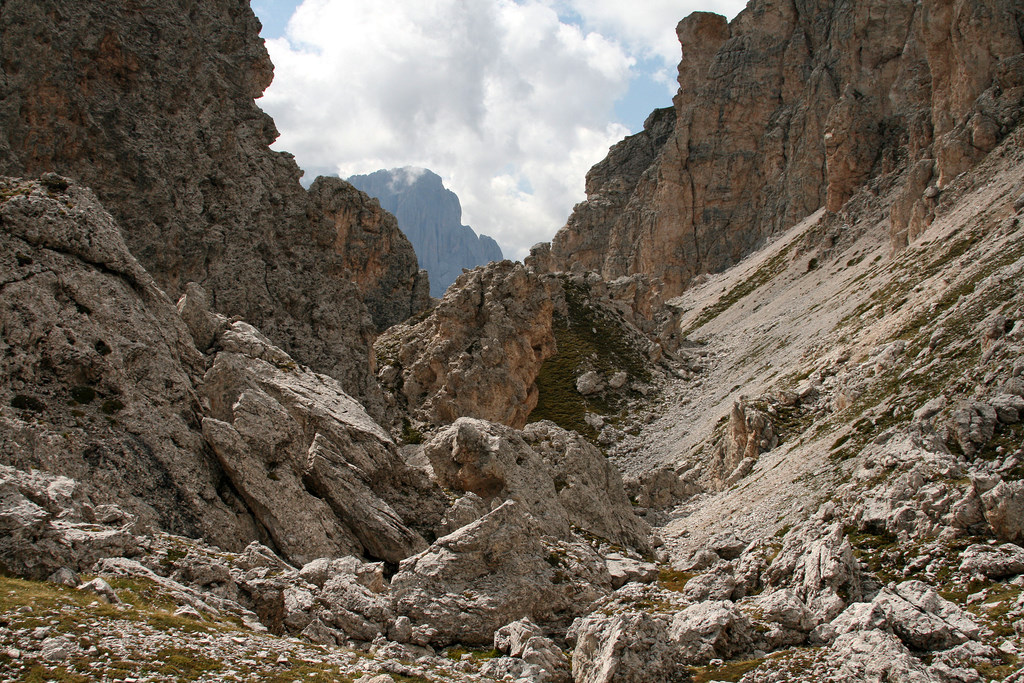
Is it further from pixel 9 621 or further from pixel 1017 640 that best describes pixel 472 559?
pixel 1017 640

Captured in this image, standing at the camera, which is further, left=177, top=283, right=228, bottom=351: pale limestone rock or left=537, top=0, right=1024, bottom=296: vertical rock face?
→ left=537, top=0, right=1024, bottom=296: vertical rock face

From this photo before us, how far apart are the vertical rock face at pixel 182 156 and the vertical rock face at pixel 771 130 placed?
242ft

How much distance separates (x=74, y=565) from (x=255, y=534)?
7.95 metres

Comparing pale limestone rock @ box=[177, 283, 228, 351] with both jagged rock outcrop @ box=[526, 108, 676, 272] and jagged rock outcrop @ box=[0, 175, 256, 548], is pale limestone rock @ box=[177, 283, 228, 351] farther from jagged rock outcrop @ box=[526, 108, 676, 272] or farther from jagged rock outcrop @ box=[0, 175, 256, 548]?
jagged rock outcrop @ box=[526, 108, 676, 272]

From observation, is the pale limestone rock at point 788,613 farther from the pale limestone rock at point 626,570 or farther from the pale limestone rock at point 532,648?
the pale limestone rock at point 626,570

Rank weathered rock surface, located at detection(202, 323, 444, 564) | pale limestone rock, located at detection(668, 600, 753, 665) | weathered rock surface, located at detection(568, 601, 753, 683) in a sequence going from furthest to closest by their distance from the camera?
weathered rock surface, located at detection(202, 323, 444, 564)
pale limestone rock, located at detection(668, 600, 753, 665)
weathered rock surface, located at detection(568, 601, 753, 683)

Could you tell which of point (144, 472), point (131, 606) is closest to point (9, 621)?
point (131, 606)

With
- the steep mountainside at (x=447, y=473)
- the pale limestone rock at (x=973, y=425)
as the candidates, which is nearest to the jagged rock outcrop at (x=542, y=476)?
the steep mountainside at (x=447, y=473)

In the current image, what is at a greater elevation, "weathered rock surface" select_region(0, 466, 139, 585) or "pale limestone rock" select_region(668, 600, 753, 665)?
"weathered rock surface" select_region(0, 466, 139, 585)

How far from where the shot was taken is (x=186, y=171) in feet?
149

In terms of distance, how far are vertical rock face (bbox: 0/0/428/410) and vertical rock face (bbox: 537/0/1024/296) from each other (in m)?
73.8

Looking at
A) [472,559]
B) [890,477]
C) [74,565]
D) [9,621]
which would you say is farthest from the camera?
[890,477]

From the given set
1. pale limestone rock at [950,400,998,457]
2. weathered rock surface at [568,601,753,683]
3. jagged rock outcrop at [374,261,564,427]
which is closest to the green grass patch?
jagged rock outcrop at [374,261,564,427]

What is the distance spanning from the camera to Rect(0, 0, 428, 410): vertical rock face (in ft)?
135
